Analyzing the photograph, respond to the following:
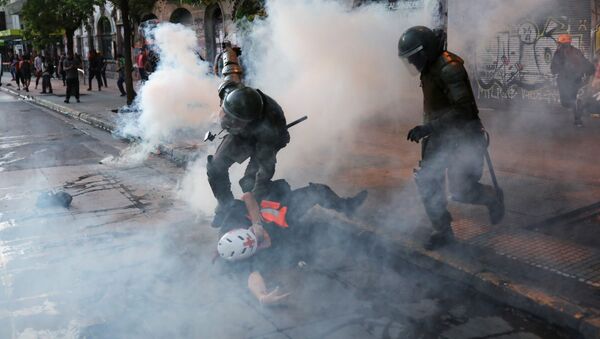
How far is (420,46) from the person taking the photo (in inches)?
157

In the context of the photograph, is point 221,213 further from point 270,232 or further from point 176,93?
point 176,93

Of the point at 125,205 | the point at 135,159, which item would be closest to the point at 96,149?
the point at 135,159

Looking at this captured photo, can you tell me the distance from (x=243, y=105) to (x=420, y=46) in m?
1.22

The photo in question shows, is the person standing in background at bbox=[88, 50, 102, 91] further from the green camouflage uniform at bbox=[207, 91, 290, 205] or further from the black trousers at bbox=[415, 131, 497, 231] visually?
the black trousers at bbox=[415, 131, 497, 231]

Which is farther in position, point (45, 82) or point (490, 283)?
point (45, 82)

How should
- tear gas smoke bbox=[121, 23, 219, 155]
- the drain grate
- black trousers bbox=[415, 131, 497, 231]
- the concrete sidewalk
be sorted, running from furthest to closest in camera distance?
the concrete sidewalk
tear gas smoke bbox=[121, 23, 219, 155]
black trousers bbox=[415, 131, 497, 231]
the drain grate

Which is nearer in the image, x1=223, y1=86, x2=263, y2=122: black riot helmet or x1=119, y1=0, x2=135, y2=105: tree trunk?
x1=223, y1=86, x2=263, y2=122: black riot helmet

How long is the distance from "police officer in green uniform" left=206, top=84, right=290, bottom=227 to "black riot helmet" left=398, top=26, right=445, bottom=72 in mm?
995

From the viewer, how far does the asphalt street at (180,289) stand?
11.1ft

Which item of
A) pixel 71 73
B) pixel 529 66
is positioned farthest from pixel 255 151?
pixel 71 73

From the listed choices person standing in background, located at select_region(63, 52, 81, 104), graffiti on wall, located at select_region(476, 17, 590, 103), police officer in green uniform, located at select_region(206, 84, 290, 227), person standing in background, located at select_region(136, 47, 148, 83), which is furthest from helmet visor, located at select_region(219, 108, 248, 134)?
person standing in background, located at select_region(63, 52, 81, 104)

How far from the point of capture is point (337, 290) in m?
3.90

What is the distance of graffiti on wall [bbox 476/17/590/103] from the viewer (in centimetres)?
896

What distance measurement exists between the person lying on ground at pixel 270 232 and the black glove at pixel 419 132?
33.8 inches
